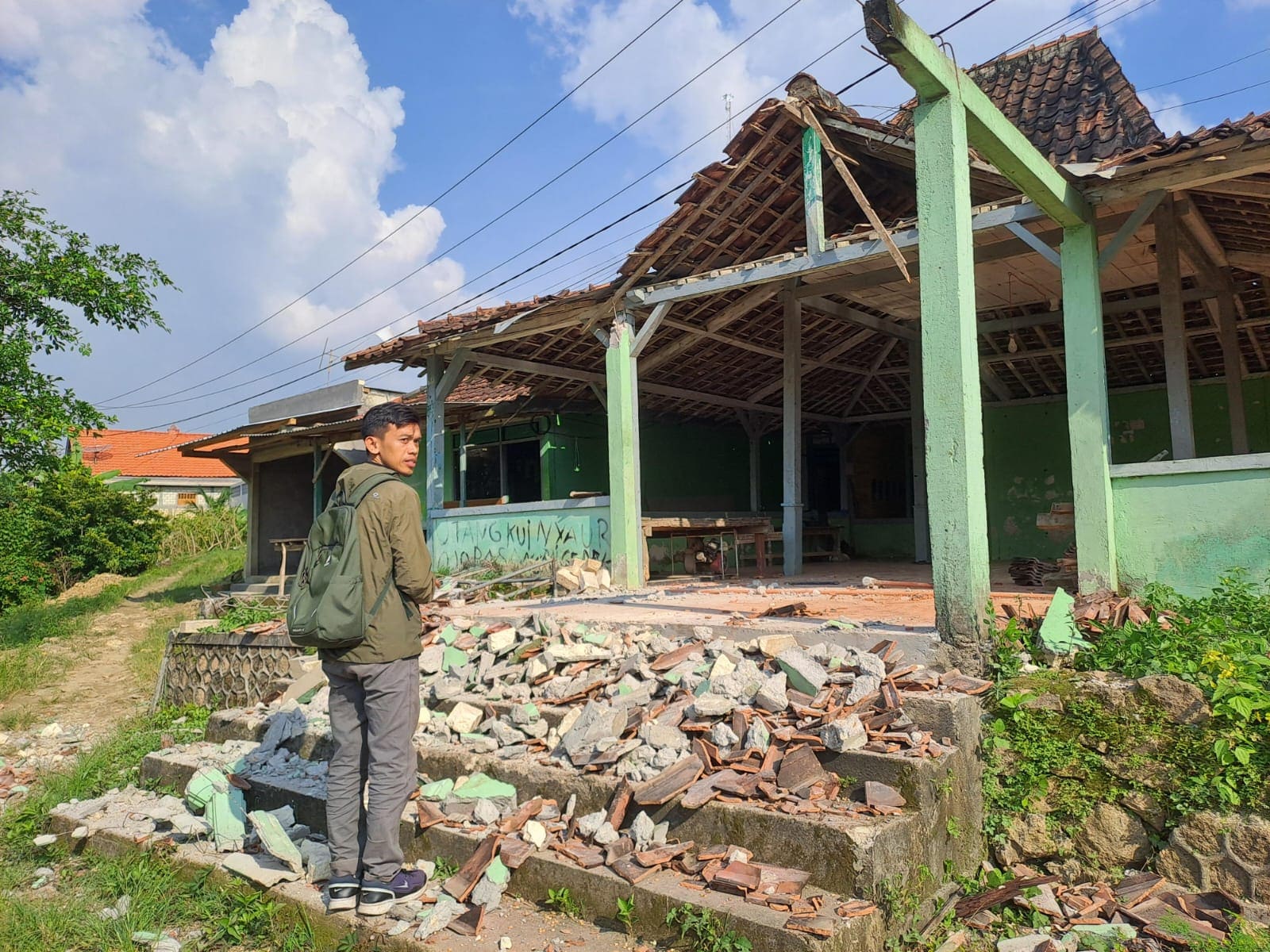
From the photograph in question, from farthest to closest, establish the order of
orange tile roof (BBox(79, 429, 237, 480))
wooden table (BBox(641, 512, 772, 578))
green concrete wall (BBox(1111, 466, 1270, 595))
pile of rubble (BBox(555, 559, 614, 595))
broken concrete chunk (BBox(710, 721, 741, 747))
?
orange tile roof (BBox(79, 429, 237, 480)), wooden table (BBox(641, 512, 772, 578)), pile of rubble (BBox(555, 559, 614, 595)), green concrete wall (BBox(1111, 466, 1270, 595)), broken concrete chunk (BBox(710, 721, 741, 747))

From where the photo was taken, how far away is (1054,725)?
13.8 feet

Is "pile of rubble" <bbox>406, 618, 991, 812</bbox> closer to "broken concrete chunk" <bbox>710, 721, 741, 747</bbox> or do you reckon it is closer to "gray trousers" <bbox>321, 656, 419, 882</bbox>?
"broken concrete chunk" <bbox>710, 721, 741, 747</bbox>

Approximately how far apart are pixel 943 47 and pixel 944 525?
282cm

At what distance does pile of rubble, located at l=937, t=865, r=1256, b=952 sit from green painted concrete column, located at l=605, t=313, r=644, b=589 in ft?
18.5

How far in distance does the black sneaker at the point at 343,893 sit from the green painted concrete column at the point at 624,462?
5.85 metres

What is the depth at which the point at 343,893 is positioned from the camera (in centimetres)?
333

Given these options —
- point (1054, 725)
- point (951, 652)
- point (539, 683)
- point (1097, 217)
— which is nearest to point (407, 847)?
point (539, 683)

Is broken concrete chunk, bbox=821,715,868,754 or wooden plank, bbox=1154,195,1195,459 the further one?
wooden plank, bbox=1154,195,1195,459

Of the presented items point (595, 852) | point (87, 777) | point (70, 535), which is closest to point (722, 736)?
point (595, 852)

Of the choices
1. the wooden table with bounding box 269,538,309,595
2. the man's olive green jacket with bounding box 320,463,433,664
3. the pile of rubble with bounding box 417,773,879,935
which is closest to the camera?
the pile of rubble with bounding box 417,773,879,935

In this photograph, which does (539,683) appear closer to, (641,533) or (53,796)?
(53,796)

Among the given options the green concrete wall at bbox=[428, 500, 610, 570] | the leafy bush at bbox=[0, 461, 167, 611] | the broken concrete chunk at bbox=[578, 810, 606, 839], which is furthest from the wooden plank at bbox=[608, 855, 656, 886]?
the leafy bush at bbox=[0, 461, 167, 611]

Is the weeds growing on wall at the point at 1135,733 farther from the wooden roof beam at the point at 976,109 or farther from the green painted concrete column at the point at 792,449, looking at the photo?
the green painted concrete column at the point at 792,449

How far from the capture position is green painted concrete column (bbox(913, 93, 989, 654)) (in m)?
4.62
